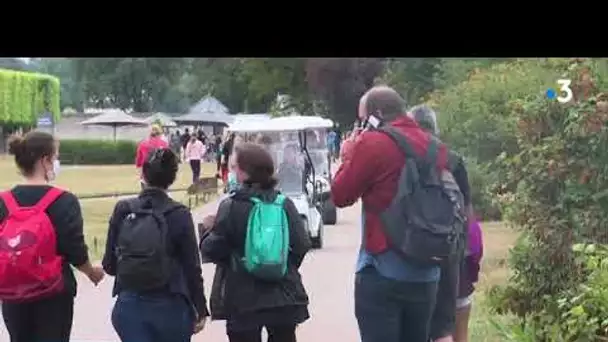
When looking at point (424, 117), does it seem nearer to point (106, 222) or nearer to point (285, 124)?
point (285, 124)

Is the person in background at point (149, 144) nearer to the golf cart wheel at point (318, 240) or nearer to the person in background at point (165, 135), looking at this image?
the person in background at point (165, 135)

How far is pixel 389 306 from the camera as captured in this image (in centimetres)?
435

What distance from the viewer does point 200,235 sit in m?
4.62

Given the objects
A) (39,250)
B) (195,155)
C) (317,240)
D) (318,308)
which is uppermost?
(195,155)

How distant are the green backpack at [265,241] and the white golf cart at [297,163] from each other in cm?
79

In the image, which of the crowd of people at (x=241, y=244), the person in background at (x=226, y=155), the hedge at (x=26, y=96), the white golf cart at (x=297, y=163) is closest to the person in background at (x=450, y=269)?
the crowd of people at (x=241, y=244)

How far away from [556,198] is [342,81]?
139 centimetres

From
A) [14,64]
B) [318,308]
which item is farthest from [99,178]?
[318,308]

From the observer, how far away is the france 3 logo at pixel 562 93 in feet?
18.3

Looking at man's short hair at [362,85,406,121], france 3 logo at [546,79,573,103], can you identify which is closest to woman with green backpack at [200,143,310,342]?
man's short hair at [362,85,406,121]

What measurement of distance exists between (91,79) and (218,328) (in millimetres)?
1494

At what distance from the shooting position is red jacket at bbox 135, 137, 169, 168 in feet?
15.6

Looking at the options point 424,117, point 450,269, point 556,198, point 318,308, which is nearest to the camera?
point 450,269
